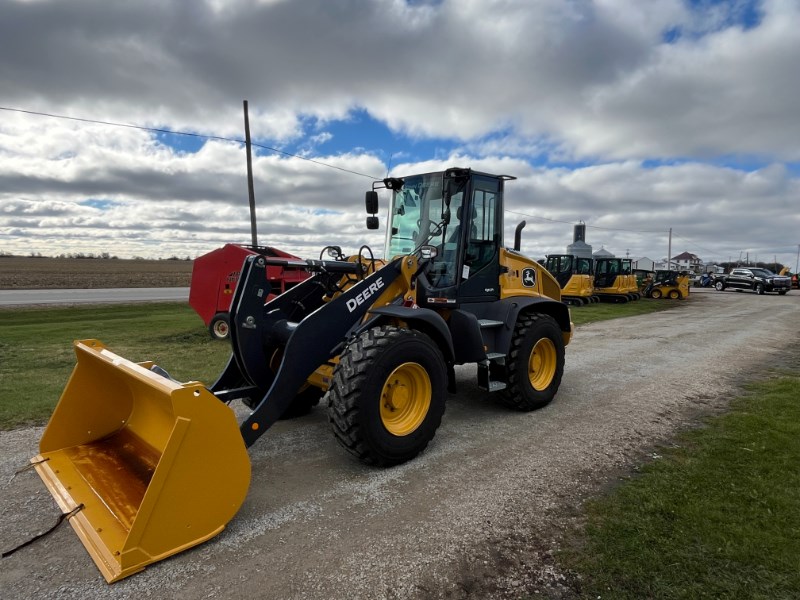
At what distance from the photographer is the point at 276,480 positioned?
4.01m

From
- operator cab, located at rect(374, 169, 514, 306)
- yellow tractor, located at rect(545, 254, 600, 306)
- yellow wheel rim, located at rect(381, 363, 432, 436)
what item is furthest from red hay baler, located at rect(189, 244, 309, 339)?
yellow tractor, located at rect(545, 254, 600, 306)

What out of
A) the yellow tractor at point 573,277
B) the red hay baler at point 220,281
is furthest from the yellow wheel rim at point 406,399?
the yellow tractor at point 573,277

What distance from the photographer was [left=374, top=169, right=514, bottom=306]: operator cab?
546cm

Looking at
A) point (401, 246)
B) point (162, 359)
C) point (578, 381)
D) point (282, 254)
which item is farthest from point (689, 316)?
point (162, 359)

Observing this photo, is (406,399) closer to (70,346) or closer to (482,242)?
(482,242)

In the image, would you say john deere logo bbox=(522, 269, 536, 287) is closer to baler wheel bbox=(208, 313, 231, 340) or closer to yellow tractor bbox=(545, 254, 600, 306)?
baler wheel bbox=(208, 313, 231, 340)

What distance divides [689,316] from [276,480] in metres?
18.5

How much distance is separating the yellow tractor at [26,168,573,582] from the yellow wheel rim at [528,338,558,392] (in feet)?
0.06

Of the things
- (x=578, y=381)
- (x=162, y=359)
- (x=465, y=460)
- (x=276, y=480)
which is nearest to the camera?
(x=276, y=480)

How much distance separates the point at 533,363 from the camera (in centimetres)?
625

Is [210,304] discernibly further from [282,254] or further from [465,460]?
[465,460]

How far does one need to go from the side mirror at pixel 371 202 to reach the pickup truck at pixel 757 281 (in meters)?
39.8

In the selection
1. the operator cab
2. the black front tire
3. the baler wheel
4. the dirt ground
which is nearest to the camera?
the operator cab

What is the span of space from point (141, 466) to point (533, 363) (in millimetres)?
4423
